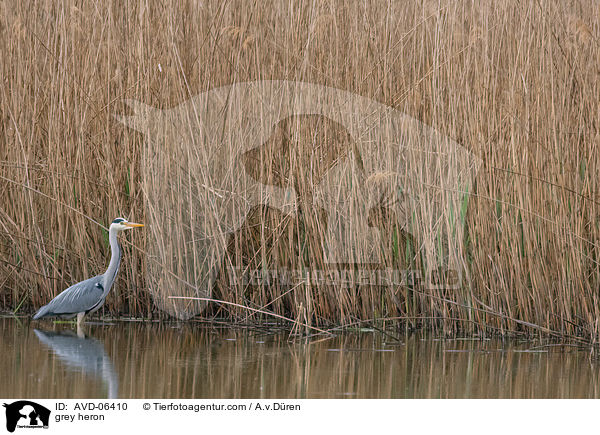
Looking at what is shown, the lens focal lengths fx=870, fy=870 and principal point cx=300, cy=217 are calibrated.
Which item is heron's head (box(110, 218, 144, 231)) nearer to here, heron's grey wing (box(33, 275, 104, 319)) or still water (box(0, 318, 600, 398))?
heron's grey wing (box(33, 275, 104, 319))

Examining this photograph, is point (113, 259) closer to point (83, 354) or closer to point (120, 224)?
point (120, 224)

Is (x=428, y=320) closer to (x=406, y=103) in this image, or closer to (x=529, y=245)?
(x=529, y=245)

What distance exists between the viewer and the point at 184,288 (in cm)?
465

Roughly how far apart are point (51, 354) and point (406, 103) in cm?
211

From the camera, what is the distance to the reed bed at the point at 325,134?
4.20 meters

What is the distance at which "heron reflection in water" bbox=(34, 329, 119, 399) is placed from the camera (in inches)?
138

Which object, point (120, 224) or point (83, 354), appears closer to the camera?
point (83, 354)

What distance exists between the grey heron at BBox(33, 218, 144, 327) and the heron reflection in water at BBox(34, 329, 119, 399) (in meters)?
0.11

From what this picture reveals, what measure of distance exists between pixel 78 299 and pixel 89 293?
0.21ft

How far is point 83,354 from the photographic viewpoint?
3916 millimetres

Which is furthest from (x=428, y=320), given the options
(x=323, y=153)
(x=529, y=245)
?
(x=323, y=153)

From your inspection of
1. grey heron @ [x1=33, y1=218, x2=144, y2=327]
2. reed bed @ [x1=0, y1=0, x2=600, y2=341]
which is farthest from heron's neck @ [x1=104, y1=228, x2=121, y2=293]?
reed bed @ [x1=0, y1=0, x2=600, y2=341]

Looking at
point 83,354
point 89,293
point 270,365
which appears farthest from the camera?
point 89,293
